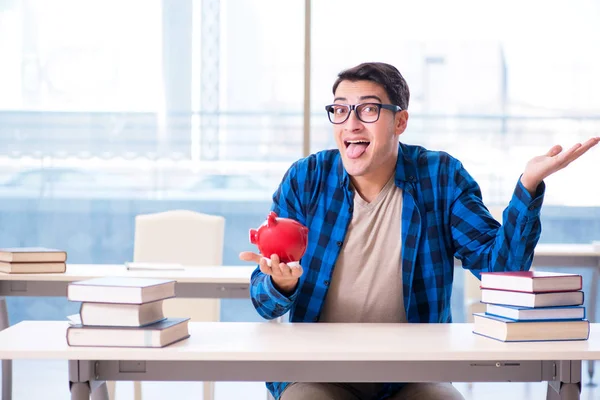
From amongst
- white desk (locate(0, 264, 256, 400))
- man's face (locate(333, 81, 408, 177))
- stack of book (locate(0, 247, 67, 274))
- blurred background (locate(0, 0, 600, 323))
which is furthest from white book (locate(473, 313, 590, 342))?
blurred background (locate(0, 0, 600, 323))

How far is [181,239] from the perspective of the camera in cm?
336

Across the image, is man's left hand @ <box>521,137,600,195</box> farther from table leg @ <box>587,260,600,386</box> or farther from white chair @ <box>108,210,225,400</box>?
table leg @ <box>587,260,600,386</box>

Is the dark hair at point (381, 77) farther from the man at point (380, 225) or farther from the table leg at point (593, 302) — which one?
the table leg at point (593, 302)

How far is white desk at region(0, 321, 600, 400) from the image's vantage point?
4.97 feet

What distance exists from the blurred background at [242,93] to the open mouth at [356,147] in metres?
3.09

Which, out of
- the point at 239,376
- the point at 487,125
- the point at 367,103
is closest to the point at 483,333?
the point at 239,376

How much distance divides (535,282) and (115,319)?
86 centimetres

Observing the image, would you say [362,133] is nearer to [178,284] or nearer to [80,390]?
[80,390]

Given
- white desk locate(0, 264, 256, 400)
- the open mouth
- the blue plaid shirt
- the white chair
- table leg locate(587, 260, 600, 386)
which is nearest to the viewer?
the blue plaid shirt

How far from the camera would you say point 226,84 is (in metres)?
5.23

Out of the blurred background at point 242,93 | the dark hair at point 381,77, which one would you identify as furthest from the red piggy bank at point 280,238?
the blurred background at point 242,93

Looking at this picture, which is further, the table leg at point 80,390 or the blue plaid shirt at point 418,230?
the blue plaid shirt at point 418,230

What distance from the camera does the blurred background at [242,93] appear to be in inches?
201

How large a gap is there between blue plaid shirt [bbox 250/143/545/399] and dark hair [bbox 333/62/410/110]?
0.17m
